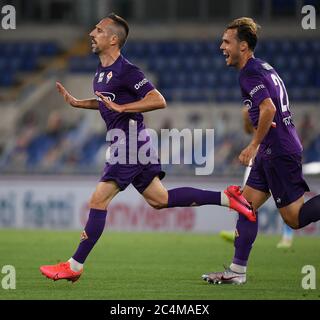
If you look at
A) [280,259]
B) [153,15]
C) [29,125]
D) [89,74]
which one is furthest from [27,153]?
[280,259]

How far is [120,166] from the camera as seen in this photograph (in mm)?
9656

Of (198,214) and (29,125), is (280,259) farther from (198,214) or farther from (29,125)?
(29,125)

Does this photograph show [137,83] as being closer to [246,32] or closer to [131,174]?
[131,174]

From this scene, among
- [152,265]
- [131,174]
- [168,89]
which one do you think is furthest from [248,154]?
[168,89]

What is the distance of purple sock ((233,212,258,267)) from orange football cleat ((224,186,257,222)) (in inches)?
3.2

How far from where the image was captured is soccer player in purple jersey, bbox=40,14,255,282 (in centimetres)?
955

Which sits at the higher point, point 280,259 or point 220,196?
point 220,196

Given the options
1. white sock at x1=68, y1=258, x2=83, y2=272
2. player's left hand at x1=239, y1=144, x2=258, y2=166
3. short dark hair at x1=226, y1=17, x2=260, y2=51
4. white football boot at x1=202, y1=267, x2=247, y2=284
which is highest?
short dark hair at x1=226, y1=17, x2=260, y2=51

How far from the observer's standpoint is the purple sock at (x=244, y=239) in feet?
32.2

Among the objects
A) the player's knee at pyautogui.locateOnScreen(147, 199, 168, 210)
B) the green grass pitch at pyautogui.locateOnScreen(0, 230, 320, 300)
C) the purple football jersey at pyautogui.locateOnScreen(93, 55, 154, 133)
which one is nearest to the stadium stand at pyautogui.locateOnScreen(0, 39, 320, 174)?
the green grass pitch at pyautogui.locateOnScreen(0, 230, 320, 300)

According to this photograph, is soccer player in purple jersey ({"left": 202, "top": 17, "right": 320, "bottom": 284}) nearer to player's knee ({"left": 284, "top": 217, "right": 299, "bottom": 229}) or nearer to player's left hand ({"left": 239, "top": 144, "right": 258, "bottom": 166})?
player's knee ({"left": 284, "top": 217, "right": 299, "bottom": 229})
